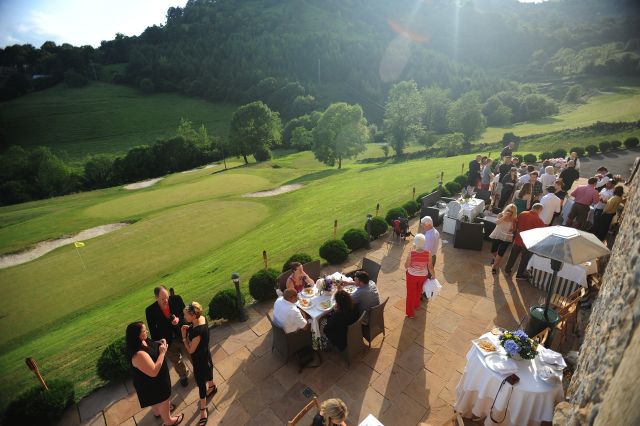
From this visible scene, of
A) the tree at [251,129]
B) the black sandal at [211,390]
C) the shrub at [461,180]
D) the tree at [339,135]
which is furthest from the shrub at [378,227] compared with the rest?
the tree at [251,129]

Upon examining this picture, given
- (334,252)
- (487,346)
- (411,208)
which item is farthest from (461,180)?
(487,346)

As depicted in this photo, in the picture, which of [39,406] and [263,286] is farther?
[263,286]

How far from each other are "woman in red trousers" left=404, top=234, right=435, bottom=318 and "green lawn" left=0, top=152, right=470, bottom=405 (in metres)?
6.01

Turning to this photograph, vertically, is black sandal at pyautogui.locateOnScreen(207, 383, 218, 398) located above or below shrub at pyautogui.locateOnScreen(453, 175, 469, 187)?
below

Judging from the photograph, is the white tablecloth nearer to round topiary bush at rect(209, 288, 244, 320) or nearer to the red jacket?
the red jacket

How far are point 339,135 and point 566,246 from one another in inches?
1820

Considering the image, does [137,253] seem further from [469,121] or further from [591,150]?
[469,121]

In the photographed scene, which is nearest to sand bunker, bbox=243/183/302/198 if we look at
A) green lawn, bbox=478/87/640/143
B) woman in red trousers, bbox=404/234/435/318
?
woman in red trousers, bbox=404/234/435/318

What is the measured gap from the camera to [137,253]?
1630 centimetres

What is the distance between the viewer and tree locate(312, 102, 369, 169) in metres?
50.2

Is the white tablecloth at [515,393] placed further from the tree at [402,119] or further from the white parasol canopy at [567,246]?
the tree at [402,119]

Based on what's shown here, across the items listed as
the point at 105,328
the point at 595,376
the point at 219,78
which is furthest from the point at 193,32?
the point at 595,376

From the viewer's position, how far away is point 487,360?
5207 mm

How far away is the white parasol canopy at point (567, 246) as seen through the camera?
5.80m
